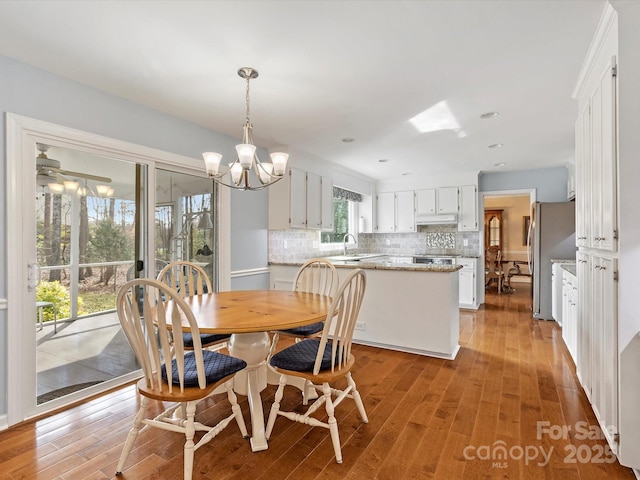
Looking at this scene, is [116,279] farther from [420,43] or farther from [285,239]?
[420,43]

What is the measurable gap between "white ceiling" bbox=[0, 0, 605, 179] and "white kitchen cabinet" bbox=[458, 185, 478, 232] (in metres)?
2.25

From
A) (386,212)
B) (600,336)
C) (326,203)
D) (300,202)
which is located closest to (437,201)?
(386,212)

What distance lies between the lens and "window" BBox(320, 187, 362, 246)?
5879 mm

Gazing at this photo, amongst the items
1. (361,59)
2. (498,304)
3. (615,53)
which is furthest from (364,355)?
(498,304)

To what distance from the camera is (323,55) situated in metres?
2.18

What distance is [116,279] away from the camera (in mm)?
2928

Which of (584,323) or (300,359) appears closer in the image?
(300,359)

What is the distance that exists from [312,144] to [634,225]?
3.20 m

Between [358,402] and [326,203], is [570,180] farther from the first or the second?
[358,402]

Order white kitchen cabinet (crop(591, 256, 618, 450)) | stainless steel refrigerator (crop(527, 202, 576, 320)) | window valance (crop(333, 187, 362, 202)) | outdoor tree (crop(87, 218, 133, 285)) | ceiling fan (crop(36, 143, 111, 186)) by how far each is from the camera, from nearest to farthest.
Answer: white kitchen cabinet (crop(591, 256, 618, 450))
ceiling fan (crop(36, 143, 111, 186))
outdoor tree (crop(87, 218, 133, 285))
stainless steel refrigerator (crop(527, 202, 576, 320))
window valance (crop(333, 187, 362, 202))

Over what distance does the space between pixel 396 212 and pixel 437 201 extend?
788 millimetres

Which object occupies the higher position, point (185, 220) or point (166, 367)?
point (185, 220)

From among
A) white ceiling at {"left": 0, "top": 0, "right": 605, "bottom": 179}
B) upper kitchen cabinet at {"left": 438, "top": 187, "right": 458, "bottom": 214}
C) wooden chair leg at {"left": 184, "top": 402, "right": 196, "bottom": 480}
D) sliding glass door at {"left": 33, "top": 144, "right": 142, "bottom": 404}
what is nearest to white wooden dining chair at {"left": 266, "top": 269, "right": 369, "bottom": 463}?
wooden chair leg at {"left": 184, "top": 402, "right": 196, "bottom": 480}

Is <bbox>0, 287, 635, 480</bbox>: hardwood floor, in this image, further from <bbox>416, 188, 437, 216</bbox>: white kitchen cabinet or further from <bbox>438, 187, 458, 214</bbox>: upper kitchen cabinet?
<bbox>416, 188, 437, 216</bbox>: white kitchen cabinet
